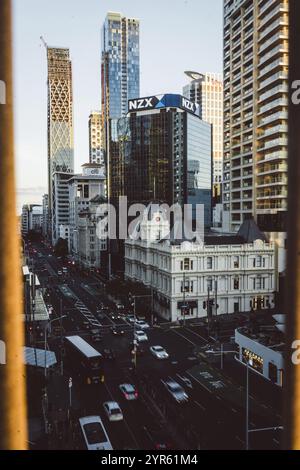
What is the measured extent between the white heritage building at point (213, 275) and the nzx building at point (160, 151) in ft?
167

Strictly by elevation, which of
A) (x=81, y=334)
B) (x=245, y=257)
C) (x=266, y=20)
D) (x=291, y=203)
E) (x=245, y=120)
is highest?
(x=266, y=20)

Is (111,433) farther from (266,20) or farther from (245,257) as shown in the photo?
(266,20)

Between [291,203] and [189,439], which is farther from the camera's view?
[189,439]

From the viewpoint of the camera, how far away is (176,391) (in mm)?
29109

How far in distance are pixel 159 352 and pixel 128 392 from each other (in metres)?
10.2

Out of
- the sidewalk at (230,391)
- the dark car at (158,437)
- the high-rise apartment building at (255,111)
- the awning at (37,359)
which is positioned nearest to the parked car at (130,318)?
the sidewalk at (230,391)

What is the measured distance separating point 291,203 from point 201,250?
50.9 meters

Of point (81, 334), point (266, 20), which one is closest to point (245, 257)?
point (81, 334)

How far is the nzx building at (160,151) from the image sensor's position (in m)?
110

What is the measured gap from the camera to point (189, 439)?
884 inches

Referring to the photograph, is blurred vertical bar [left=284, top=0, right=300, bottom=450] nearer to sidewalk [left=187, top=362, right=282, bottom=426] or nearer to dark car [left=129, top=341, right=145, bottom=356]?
sidewalk [left=187, top=362, right=282, bottom=426]

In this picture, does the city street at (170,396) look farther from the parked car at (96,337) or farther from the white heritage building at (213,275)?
the white heritage building at (213,275)

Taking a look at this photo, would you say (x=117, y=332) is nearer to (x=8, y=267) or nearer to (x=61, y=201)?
(x=8, y=267)

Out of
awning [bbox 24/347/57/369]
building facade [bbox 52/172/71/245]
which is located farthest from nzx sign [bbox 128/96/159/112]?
awning [bbox 24/347/57/369]
